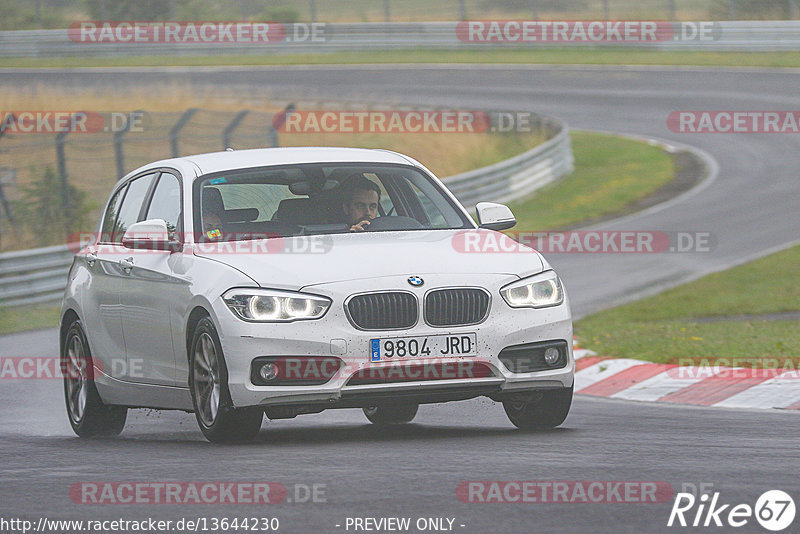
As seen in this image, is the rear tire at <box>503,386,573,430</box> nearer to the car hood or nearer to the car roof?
the car hood

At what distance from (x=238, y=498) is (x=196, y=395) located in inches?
85.5

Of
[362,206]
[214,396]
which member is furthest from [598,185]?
[214,396]

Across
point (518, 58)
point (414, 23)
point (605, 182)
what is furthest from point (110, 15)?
point (605, 182)

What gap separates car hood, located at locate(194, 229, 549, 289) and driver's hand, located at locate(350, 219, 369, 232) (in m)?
0.14

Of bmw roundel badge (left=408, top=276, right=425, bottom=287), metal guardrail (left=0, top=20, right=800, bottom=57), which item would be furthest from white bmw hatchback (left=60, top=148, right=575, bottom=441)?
metal guardrail (left=0, top=20, right=800, bottom=57)

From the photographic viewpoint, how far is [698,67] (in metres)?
42.5

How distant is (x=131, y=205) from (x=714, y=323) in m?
6.87

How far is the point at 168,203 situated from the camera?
29.1 ft

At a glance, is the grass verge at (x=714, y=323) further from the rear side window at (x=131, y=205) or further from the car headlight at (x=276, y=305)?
the car headlight at (x=276, y=305)

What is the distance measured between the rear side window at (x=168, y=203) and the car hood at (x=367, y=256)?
58 cm

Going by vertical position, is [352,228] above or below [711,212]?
above

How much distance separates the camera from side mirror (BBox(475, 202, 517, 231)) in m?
8.62

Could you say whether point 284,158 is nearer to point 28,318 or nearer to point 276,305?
point 276,305

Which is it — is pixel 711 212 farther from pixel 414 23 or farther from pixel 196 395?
pixel 414 23
